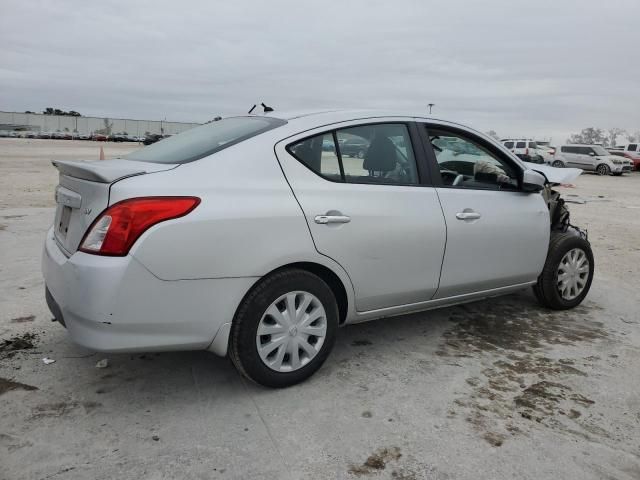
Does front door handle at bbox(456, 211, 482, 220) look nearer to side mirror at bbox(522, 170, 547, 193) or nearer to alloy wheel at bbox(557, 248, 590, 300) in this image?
side mirror at bbox(522, 170, 547, 193)

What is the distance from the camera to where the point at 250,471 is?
2439 mm

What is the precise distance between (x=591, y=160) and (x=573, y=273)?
1125 inches

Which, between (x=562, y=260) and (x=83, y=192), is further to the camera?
(x=562, y=260)

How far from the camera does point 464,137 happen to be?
13.5 feet

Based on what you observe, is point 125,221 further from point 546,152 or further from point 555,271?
point 546,152

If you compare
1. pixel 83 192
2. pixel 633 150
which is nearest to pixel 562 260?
pixel 83 192

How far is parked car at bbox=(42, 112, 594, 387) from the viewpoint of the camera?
8.79ft

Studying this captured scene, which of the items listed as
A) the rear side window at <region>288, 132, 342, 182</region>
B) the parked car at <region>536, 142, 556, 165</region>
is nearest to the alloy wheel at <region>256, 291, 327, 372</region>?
the rear side window at <region>288, 132, 342, 182</region>

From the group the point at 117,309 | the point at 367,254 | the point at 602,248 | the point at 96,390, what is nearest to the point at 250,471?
the point at 117,309

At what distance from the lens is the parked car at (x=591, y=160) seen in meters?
29.3

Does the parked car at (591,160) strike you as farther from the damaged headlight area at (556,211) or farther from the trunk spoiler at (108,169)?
the trunk spoiler at (108,169)

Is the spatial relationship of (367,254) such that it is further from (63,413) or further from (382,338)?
(63,413)

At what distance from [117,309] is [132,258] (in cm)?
25

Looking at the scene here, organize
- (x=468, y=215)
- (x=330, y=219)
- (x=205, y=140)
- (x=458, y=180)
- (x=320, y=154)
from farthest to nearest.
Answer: (x=458, y=180)
(x=468, y=215)
(x=205, y=140)
(x=320, y=154)
(x=330, y=219)
